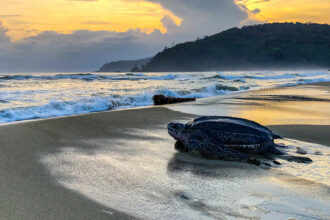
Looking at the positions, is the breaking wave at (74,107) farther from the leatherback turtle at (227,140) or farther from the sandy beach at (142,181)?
the leatherback turtle at (227,140)

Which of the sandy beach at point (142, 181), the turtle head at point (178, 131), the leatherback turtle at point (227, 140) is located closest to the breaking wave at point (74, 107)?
the sandy beach at point (142, 181)

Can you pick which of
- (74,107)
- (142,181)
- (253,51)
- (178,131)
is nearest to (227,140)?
(178,131)

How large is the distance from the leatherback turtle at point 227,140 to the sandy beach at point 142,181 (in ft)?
0.72

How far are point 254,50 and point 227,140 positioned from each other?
15194 cm

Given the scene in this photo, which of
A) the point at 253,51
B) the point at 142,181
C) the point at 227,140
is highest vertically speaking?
the point at 253,51

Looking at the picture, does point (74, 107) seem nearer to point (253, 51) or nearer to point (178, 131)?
point (178, 131)

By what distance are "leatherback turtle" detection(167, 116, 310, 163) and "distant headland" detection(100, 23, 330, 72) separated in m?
127

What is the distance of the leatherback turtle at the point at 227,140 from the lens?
4137 millimetres

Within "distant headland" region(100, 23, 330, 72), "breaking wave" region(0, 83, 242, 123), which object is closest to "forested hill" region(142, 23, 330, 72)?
"distant headland" region(100, 23, 330, 72)

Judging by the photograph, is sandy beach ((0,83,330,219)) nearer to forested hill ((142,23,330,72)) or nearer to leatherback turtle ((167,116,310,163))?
leatherback turtle ((167,116,310,163))

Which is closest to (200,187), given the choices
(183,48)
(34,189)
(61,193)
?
(61,193)

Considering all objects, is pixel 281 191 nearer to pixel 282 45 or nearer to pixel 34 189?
pixel 34 189

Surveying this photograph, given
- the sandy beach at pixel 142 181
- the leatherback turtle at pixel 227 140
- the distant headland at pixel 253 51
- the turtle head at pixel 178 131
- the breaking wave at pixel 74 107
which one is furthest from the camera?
the distant headland at pixel 253 51

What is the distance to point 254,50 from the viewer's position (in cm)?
→ 14738
